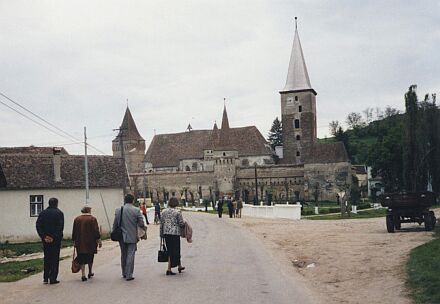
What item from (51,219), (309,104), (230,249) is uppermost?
(309,104)

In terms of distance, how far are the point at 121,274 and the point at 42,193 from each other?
25526 mm

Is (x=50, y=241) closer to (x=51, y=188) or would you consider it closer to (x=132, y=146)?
(x=51, y=188)

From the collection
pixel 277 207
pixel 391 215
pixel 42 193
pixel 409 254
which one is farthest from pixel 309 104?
pixel 409 254

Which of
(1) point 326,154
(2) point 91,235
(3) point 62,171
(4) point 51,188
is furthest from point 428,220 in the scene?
(1) point 326,154

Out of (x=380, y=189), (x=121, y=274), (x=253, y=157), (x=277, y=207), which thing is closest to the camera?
(x=121, y=274)

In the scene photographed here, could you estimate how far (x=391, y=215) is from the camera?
2314 cm

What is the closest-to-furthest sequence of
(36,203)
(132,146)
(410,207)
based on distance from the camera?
1. (410,207)
2. (36,203)
3. (132,146)

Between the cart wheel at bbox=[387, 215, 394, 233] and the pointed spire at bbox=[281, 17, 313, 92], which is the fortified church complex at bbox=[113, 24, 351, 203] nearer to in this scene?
the pointed spire at bbox=[281, 17, 313, 92]

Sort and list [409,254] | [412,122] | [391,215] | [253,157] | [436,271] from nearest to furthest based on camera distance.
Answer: [436,271] < [409,254] < [391,215] < [412,122] < [253,157]

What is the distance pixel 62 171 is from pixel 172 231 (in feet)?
92.9

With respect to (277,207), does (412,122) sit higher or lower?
higher

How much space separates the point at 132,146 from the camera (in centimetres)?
12281

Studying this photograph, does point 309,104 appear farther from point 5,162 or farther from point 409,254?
point 409,254

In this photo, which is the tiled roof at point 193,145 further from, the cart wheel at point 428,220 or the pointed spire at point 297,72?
the cart wheel at point 428,220
